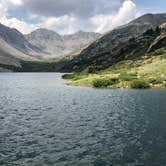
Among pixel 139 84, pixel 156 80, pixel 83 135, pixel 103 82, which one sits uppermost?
pixel 103 82

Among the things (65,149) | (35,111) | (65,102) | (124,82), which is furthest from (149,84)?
(65,149)

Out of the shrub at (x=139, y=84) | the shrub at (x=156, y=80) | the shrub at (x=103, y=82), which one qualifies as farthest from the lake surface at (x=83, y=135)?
the shrub at (x=103, y=82)

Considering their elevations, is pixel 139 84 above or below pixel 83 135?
above

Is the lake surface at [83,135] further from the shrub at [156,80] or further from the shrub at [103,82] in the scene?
the shrub at [103,82]

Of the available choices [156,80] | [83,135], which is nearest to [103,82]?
[156,80]

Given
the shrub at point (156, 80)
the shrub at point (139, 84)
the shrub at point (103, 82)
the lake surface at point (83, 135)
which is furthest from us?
the shrub at point (103, 82)

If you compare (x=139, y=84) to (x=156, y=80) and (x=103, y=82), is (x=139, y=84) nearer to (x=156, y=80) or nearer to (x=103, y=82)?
(x=156, y=80)

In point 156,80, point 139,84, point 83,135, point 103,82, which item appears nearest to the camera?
point 83,135

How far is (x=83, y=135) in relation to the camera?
54.6 metres

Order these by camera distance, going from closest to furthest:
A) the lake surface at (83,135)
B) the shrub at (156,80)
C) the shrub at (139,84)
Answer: the lake surface at (83,135), the shrub at (139,84), the shrub at (156,80)

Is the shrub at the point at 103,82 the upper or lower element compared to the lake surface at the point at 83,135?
upper

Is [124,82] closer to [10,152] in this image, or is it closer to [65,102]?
[65,102]

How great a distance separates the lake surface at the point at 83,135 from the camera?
136 ft

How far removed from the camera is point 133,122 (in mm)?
66000
